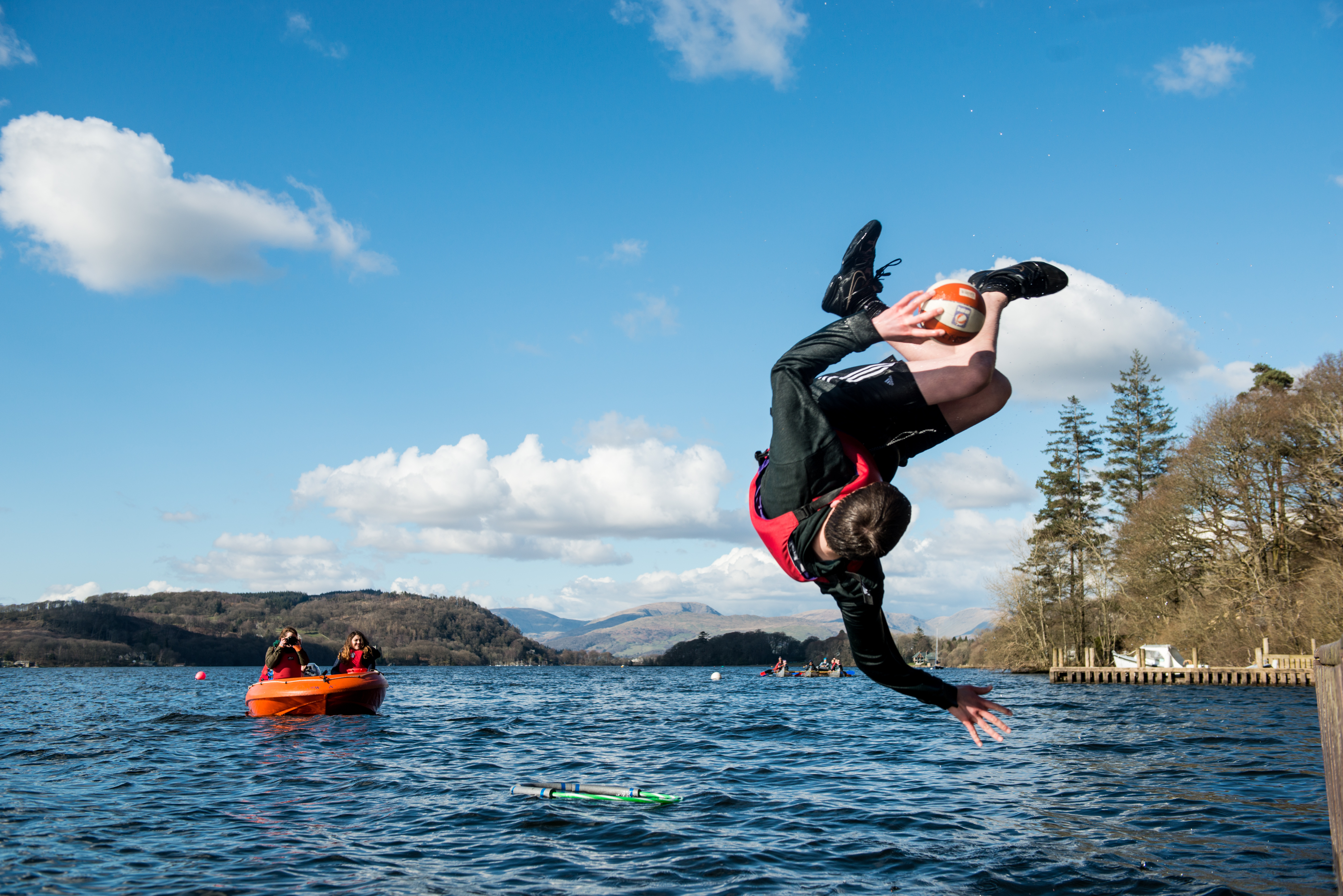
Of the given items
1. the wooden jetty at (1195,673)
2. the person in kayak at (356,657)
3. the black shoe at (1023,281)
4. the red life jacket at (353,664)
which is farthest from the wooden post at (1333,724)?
the wooden jetty at (1195,673)

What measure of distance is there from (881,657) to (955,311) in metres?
1.50

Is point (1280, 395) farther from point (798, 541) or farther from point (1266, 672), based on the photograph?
point (798, 541)

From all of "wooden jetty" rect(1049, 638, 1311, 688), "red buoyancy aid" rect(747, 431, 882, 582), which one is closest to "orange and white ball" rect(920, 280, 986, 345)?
"red buoyancy aid" rect(747, 431, 882, 582)

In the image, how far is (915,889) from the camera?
7.70 m

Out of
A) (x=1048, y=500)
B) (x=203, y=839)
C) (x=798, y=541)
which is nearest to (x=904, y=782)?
(x=203, y=839)

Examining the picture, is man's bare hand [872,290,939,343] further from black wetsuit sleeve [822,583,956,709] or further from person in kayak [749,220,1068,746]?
black wetsuit sleeve [822,583,956,709]

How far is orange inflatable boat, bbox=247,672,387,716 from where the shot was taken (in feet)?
79.6

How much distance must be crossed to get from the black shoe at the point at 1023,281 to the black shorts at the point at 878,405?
462 mm

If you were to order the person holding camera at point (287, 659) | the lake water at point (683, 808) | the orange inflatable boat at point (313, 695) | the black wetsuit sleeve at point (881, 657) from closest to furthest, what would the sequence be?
1. the black wetsuit sleeve at point (881, 657)
2. the lake water at point (683, 808)
3. the orange inflatable boat at point (313, 695)
4. the person holding camera at point (287, 659)

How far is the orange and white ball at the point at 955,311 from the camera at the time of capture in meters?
3.06

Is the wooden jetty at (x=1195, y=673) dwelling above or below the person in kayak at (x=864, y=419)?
below

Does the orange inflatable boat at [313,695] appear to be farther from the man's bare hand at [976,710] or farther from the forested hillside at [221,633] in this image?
the forested hillside at [221,633]

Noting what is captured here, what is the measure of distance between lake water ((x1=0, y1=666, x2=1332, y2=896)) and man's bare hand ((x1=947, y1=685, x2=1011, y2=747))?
464 cm

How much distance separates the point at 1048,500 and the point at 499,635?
507 feet
